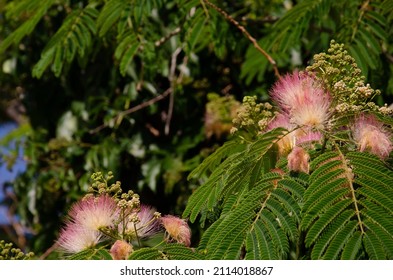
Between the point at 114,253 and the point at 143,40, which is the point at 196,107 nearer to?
the point at 143,40

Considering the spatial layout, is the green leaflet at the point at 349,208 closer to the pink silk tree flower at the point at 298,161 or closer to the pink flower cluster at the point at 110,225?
the pink silk tree flower at the point at 298,161

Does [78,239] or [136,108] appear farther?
[136,108]

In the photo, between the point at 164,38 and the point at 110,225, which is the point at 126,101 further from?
the point at 110,225

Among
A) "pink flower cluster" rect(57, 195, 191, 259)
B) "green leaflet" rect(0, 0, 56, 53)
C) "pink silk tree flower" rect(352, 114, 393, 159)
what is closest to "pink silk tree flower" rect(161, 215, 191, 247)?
"pink flower cluster" rect(57, 195, 191, 259)

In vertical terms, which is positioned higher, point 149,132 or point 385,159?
point 385,159

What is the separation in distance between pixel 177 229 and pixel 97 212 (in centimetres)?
26

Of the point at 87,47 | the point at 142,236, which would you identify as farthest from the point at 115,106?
the point at 142,236

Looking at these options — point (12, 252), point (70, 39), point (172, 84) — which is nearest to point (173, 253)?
point (12, 252)

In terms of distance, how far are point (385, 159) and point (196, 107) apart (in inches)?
141

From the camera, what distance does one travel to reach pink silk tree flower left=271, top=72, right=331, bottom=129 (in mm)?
2910

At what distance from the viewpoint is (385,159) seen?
2.84 meters

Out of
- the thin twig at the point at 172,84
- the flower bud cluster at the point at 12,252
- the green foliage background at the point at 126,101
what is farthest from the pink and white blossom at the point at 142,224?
the thin twig at the point at 172,84

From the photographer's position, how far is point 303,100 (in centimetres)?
299

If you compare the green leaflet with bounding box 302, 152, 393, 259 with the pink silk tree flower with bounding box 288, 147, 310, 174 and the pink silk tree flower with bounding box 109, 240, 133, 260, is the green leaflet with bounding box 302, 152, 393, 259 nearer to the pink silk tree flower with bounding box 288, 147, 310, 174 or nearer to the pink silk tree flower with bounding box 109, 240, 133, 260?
the pink silk tree flower with bounding box 288, 147, 310, 174
